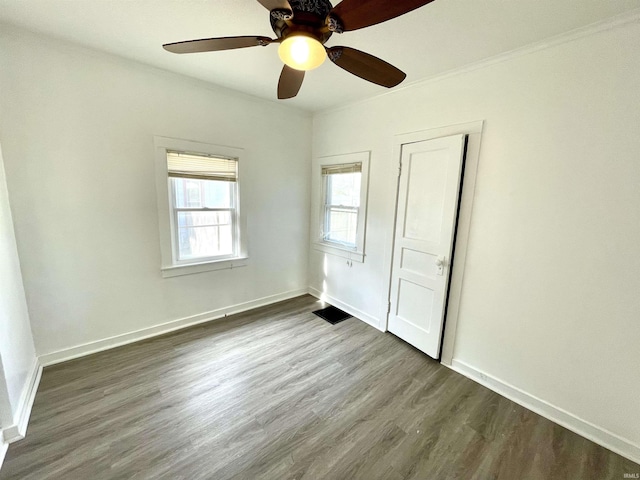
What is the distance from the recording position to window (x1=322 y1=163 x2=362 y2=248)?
125 inches

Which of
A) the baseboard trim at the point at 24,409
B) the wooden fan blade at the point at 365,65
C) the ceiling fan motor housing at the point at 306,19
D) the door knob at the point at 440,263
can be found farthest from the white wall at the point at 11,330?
the door knob at the point at 440,263

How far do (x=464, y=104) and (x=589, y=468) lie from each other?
258 cm

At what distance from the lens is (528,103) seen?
1.82m

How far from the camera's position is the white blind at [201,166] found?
8.56 ft

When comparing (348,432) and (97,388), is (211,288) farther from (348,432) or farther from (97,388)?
(348,432)

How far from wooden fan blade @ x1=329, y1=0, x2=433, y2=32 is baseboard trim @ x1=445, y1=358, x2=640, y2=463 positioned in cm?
256

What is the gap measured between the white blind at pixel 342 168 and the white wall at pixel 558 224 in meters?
0.89

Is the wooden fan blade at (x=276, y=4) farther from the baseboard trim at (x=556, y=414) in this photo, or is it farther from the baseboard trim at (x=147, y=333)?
the baseboard trim at (x=147, y=333)

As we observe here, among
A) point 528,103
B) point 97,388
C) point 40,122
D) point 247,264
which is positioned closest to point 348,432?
point 97,388

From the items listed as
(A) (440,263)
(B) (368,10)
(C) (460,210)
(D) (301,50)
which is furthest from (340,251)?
(B) (368,10)

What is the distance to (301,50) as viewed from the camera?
4.04ft

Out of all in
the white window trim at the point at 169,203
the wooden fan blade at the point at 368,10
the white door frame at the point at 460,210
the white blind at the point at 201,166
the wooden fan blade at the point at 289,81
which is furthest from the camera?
the white blind at the point at 201,166

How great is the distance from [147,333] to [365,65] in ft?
10.1

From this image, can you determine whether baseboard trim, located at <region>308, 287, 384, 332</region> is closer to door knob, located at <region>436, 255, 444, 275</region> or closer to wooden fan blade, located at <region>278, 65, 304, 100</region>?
door knob, located at <region>436, 255, 444, 275</region>
